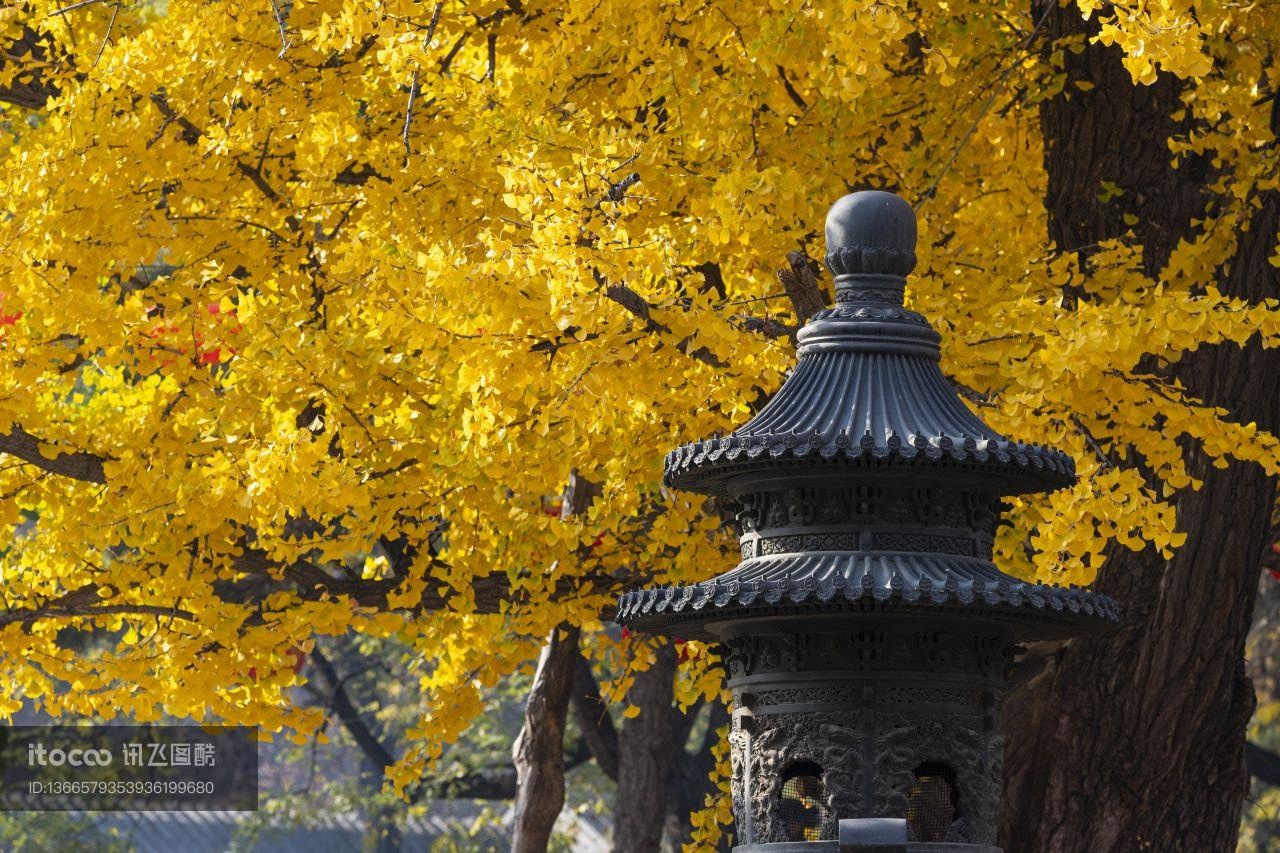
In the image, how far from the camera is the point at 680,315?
711 centimetres

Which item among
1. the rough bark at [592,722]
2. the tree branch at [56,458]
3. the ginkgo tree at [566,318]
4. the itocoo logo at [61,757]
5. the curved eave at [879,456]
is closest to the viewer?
the curved eave at [879,456]

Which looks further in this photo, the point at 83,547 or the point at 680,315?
the point at 83,547

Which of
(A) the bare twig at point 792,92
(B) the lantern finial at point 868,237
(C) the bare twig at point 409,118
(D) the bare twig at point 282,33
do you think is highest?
(A) the bare twig at point 792,92

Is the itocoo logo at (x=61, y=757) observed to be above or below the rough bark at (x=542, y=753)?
above

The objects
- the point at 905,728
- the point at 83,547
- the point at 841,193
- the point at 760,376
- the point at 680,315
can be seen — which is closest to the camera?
the point at 905,728

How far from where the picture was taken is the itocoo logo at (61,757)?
20.1 metres

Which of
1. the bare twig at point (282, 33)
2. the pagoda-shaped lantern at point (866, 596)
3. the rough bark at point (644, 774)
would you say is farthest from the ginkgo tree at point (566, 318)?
the rough bark at point (644, 774)

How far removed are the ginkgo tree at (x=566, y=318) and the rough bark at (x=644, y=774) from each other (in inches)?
193

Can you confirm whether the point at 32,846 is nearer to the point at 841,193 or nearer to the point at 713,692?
the point at 713,692

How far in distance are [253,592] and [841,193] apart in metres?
5.11

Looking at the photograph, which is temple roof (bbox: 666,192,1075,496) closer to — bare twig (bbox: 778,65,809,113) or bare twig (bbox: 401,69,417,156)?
bare twig (bbox: 401,69,417,156)

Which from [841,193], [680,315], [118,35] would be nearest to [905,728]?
[680,315]

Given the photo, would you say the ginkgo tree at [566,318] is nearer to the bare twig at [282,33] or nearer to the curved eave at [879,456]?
the bare twig at [282,33]

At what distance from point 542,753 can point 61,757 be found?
1023 cm
